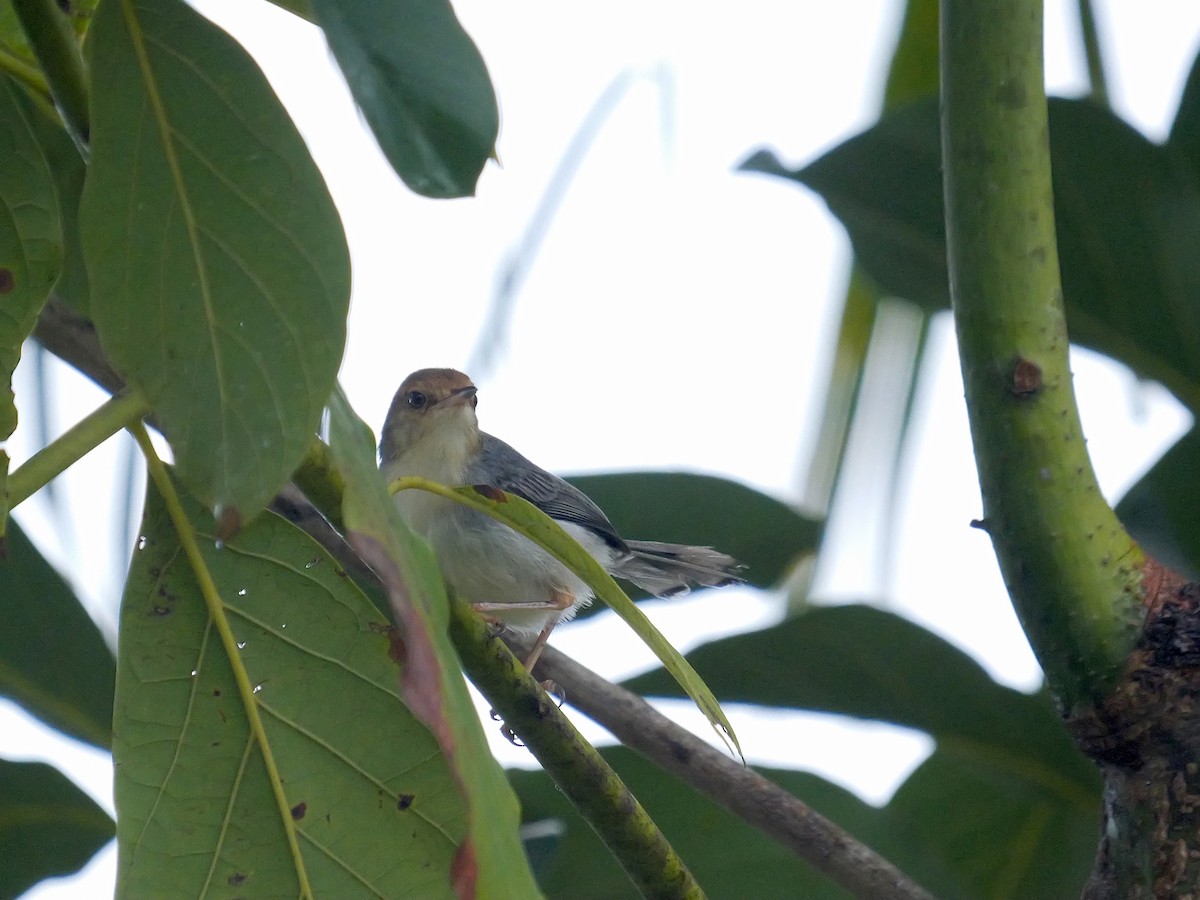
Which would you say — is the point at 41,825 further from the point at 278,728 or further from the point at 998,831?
the point at 998,831

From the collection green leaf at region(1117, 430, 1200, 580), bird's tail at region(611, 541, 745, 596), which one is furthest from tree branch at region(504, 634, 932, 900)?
bird's tail at region(611, 541, 745, 596)

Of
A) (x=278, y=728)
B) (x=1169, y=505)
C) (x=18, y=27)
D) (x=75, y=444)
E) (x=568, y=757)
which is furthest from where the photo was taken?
(x=1169, y=505)

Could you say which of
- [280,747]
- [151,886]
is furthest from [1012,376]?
[151,886]

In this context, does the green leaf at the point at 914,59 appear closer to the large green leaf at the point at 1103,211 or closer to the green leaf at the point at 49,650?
the large green leaf at the point at 1103,211

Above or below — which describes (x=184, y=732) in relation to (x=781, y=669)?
below

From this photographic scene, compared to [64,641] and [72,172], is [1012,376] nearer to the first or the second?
[72,172]

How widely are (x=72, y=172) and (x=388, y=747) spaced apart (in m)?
0.82

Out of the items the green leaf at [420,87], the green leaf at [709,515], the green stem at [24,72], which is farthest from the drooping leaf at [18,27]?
the green leaf at [709,515]

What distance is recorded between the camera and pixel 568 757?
1182 millimetres

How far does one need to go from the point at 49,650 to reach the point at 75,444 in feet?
3.67

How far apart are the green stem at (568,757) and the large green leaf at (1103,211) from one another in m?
1.10

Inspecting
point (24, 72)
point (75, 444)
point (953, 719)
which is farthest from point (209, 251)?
point (953, 719)

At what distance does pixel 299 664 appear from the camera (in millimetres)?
1286

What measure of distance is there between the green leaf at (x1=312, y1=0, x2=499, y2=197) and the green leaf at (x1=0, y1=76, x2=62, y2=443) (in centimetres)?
39
